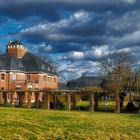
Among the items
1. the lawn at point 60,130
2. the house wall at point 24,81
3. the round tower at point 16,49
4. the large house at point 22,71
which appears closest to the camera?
the lawn at point 60,130

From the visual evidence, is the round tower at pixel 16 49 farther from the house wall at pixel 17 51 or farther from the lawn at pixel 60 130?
the lawn at pixel 60 130

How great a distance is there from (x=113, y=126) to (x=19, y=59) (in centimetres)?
7057

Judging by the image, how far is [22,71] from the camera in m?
85.6

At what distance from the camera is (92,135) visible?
16484mm

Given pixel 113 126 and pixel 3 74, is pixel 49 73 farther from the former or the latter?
pixel 113 126

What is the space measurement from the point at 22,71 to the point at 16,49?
693cm

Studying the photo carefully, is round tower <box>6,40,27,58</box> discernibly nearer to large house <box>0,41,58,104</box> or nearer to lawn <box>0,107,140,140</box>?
large house <box>0,41,58,104</box>

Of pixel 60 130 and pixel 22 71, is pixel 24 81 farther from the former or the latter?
pixel 60 130

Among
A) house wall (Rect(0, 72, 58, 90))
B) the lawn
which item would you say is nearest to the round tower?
house wall (Rect(0, 72, 58, 90))

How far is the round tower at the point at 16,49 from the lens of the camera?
8988cm

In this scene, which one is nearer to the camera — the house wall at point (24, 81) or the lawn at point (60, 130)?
the lawn at point (60, 130)

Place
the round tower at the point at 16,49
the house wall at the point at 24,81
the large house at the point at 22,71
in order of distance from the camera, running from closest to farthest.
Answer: the house wall at the point at 24,81 → the large house at the point at 22,71 → the round tower at the point at 16,49

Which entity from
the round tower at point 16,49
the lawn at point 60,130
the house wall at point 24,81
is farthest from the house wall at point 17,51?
the lawn at point 60,130

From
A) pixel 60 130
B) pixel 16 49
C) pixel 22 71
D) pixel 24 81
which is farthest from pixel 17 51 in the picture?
pixel 60 130
